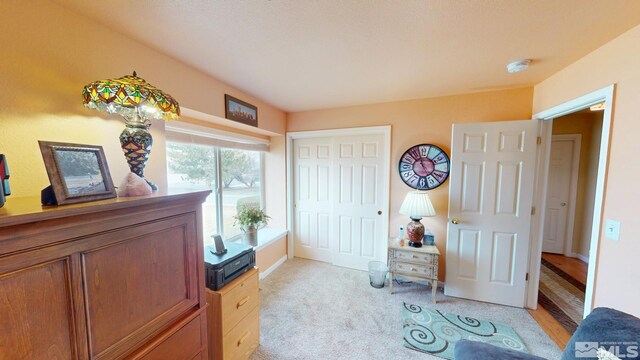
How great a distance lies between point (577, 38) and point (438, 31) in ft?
3.01

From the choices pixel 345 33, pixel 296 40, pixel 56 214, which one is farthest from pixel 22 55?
pixel 345 33

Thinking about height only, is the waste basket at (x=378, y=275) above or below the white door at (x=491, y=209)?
below

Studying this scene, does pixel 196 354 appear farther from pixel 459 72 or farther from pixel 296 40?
pixel 459 72

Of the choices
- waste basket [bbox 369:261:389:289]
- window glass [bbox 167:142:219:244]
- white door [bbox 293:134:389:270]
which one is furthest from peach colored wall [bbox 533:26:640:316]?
window glass [bbox 167:142:219:244]

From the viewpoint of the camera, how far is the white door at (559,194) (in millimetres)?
3383

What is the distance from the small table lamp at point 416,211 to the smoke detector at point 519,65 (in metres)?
1.30

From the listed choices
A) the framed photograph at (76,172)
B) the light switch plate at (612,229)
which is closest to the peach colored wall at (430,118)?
the light switch plate at (612,229)


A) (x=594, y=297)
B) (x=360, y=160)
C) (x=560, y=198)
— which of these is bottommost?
(x=594, y=297)

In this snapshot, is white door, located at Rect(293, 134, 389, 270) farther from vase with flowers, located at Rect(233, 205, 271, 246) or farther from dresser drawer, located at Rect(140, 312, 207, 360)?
dresser drawer, located at Rect(140, 312, 207, 360)

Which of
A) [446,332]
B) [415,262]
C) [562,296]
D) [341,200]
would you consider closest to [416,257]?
[415,262]

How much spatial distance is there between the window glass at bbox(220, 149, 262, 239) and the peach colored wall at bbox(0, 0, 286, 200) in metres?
1.18

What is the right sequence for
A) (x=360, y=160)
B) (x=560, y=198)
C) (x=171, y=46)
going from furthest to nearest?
(x=560, y=198) → (x=360, y=160) → (x=171, y=46)

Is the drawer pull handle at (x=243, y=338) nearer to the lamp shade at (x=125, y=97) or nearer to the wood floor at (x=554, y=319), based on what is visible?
the lamp shade at (x=125, y=97)

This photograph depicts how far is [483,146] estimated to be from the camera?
2.25 metres
